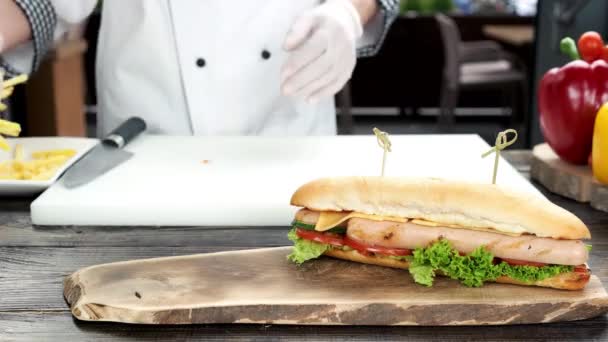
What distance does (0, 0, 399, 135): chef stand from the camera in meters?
1.83

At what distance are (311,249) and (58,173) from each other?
2.10 ft

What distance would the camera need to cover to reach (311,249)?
1102 millimetres

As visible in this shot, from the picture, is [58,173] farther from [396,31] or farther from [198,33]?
[396,31]

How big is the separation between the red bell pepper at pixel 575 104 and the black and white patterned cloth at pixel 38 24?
116cm

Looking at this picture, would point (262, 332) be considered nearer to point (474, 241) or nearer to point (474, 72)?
point (474, 241)

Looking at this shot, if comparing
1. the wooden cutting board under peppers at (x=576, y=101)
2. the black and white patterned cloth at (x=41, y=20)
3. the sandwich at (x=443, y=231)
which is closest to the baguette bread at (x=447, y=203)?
the sandwich at (x=443, y=231)

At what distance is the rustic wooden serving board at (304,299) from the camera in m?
0.97

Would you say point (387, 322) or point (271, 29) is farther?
point (271, 29)

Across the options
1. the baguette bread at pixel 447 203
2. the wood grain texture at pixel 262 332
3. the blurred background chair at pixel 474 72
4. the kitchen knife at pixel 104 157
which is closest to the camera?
the wood grain texture at pixel 262 332

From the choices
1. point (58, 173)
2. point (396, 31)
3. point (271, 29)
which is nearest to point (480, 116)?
point (396, 31)

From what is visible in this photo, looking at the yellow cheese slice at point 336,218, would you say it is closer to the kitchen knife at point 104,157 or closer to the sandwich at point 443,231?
the sandwich at point 443,231

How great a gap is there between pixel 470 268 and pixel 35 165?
0.93 meters

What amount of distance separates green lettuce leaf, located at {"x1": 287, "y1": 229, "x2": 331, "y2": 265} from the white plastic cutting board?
238 millimetres

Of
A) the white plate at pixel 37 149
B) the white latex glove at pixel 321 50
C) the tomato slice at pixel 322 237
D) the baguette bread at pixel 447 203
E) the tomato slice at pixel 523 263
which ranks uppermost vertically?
the white latex glove at pixel 321 50
